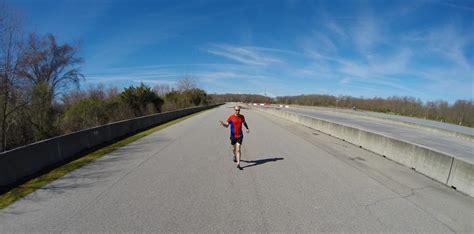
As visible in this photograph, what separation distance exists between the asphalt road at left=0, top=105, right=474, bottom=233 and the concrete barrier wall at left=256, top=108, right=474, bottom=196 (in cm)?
31

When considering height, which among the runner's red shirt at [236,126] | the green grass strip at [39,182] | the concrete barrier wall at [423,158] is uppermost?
the runner's red shirt at [236,126]

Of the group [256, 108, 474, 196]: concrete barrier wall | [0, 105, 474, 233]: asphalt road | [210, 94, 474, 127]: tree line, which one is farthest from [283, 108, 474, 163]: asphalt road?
[210, 94, 474, 127]: tree line

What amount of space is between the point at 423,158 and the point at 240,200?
19.0ft

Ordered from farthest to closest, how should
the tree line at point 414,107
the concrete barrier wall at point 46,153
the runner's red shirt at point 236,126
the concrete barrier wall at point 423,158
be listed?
the tree line at point 414,107 → the runner's red shirt at point 236,126 → the concrete barrier wall at point 46,153 → the concrete barrier wall at point 423,158

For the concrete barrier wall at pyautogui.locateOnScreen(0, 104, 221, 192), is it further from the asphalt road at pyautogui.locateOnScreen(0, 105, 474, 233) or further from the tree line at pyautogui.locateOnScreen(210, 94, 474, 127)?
the tree line at pyautogui.locateOnScreen(210, 94, 474, 127)

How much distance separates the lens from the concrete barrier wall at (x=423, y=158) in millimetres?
5342

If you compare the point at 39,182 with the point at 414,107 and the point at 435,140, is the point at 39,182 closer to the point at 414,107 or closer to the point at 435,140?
the point at 435,140

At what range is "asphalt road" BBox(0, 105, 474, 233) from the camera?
12.0 ft

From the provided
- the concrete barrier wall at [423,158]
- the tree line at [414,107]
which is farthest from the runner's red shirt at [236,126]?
the tree line at [414,107]

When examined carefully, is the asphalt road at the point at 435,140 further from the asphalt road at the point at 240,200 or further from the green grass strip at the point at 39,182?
the green grass strip at the point at 39,182

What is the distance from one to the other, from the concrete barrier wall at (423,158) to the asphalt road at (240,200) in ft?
1.01

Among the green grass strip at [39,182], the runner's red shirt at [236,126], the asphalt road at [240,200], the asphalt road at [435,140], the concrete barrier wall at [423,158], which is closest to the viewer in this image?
the asphalt road at [240,200]

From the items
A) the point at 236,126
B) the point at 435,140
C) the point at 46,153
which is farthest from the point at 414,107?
the point at 46,153

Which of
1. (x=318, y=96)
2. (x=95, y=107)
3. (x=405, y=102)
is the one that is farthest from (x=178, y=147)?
(x=318, y=96)
